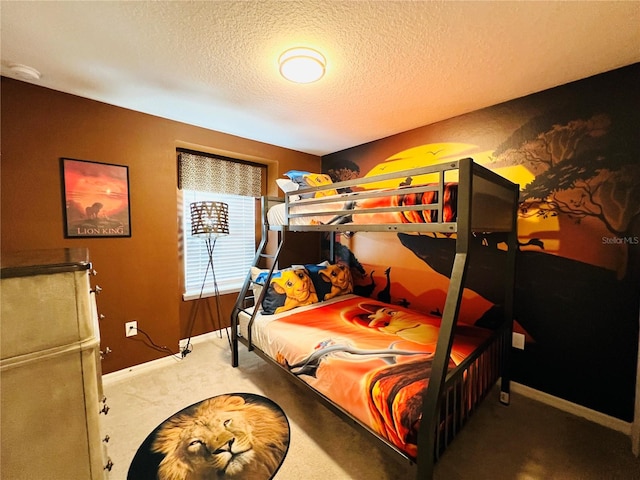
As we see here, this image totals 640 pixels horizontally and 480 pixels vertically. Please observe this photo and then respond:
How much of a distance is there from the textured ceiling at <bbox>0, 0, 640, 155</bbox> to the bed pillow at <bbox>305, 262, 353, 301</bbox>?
1603 millimetres

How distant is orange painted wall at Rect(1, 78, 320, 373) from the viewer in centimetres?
181

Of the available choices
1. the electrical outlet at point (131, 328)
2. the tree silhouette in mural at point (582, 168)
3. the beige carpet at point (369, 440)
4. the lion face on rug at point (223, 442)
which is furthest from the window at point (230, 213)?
the tree silhouette in mural at point (582, 168)

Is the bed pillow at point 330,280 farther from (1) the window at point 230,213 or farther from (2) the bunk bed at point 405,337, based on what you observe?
(1) the window at point 230,213

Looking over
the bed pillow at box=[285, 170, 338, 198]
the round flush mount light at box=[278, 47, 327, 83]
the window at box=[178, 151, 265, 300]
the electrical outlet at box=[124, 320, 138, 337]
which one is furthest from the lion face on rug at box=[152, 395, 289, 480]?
the round flush mount light at box=[278, 47, 327, 83]

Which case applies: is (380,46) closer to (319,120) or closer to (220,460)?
(319,120)

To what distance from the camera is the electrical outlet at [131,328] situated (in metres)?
2.28

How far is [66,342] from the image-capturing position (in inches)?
28.6

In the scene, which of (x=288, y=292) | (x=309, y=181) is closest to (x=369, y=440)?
(x=288, y=292)

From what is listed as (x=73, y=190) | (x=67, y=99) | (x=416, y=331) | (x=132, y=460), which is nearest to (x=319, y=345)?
(x=416, y=331)

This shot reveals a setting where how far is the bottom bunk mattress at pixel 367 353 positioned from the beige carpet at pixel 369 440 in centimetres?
22

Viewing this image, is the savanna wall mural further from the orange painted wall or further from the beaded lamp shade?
the orange painted wall

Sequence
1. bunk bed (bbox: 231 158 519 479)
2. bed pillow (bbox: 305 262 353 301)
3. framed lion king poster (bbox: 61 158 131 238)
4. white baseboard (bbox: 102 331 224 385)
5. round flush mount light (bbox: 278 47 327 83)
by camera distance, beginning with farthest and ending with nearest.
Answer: bed pillow (bbox: 305 262 353 301)
white baseboard (bbox: 102 331 224 385)
framed lion king poster (bbox: 61 158 131 238)
round flush mount light (bbox: 278 47 327 83)
bunk bed (bbox: 231 158 519 479)

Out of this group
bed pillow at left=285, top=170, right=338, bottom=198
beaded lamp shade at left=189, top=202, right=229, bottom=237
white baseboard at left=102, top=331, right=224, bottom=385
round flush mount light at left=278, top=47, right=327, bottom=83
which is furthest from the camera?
beaded lamp shade at left=189, top=202, right=229, bottom=237

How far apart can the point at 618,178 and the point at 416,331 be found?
169cm
